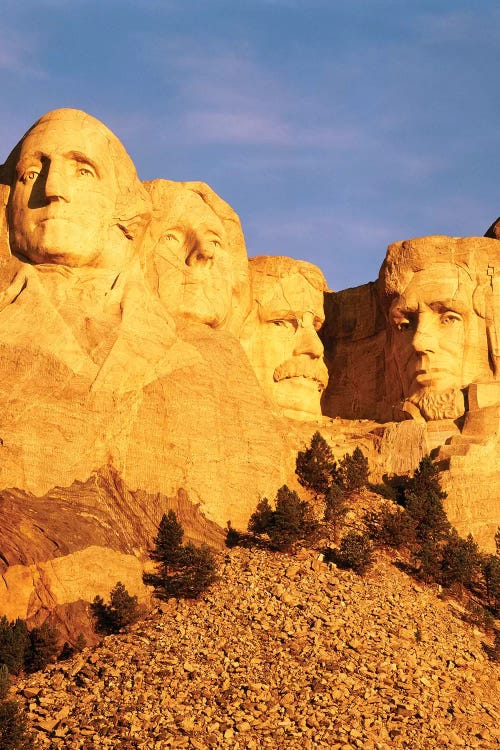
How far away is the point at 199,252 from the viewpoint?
108 feet

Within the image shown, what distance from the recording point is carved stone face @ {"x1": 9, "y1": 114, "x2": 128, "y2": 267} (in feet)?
100

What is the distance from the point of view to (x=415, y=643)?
1076 inches

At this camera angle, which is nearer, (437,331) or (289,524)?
(289,524)

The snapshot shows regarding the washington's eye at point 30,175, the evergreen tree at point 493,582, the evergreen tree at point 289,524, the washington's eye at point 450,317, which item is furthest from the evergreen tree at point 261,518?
the washington's eye at point 30,175

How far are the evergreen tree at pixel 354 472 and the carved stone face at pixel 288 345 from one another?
2937mm

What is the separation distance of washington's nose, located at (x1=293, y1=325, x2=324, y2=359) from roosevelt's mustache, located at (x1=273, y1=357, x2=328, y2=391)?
115mm

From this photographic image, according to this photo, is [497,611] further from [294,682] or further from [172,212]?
[172,212]

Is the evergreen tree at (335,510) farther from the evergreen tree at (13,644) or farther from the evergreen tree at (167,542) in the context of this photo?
the evergreen tree at (13,644)

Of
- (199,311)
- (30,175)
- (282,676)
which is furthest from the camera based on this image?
(199,311)

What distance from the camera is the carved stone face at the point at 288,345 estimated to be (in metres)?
34.9

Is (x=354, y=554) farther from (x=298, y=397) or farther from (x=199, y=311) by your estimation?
(x=298, y=397)

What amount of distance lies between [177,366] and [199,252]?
3292mm

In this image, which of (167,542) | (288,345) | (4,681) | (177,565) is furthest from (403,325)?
(4,681)

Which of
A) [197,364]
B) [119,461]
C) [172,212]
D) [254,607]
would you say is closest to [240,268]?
[172,212]
